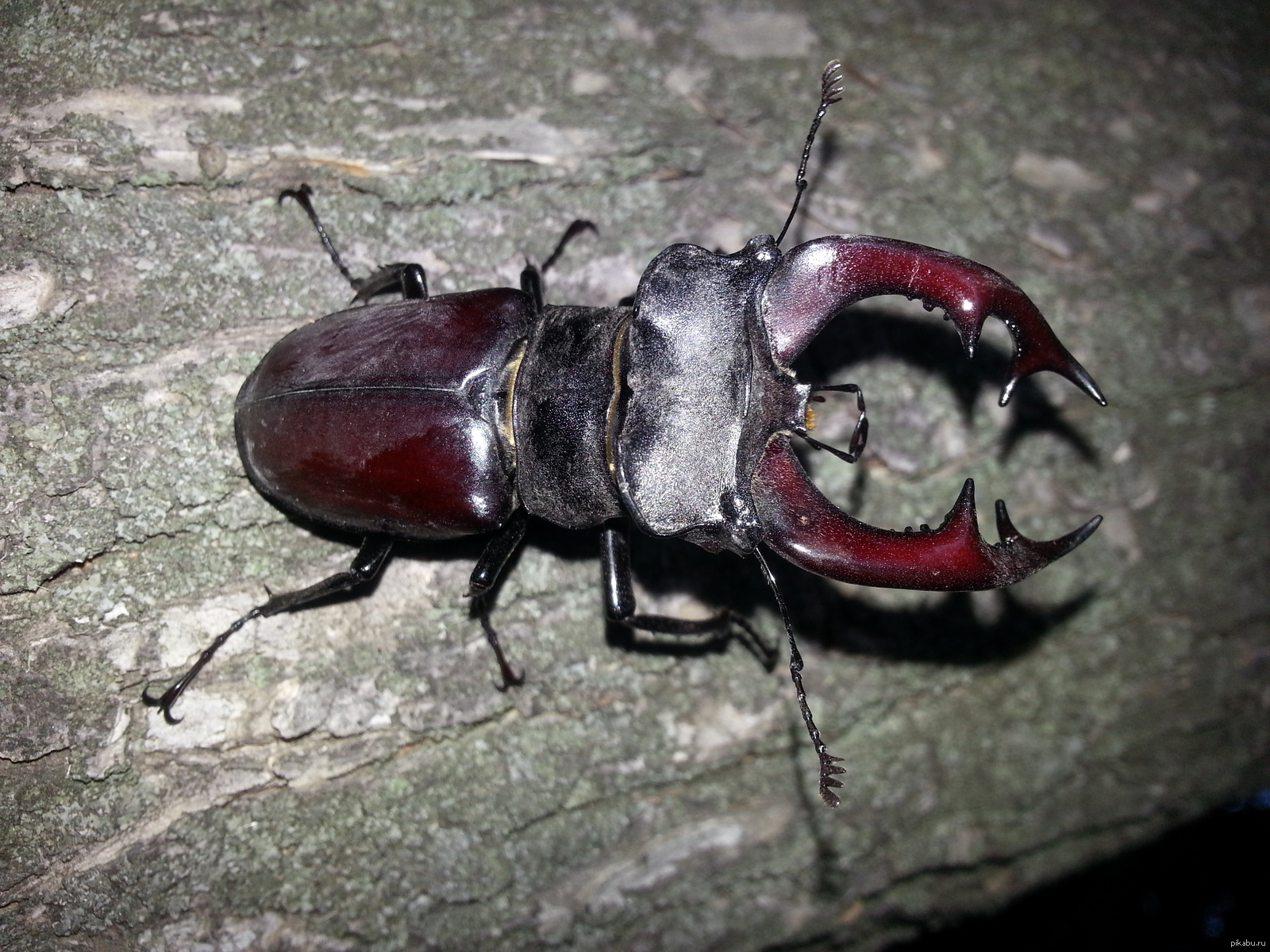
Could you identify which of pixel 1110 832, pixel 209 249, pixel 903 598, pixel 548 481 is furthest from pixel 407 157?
pixel 1110 832

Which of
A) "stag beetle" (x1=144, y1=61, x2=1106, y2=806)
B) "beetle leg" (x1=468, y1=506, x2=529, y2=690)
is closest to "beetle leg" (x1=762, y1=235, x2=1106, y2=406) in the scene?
"stag beetle" (x1=144, y1=61, x2=1106, y2=806)

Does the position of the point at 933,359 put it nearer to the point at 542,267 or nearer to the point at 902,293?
the point at 902,293

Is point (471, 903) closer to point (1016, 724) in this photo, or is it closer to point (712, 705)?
point (712, 705)

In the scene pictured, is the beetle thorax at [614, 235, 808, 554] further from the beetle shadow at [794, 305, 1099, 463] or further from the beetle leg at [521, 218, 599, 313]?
the beetle shadow at [794, 305, 1099, 463]

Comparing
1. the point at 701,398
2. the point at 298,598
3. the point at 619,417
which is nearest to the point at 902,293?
the point at 701,398

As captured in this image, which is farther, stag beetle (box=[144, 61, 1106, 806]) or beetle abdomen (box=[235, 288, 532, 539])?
beetle abdomen (box=[235, 288, 532, 539])

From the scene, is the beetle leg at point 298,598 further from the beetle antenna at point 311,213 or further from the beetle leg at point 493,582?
the beetle antenna at point 311,213

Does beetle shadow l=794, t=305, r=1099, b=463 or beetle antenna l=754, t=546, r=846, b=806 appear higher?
beetle shadow l=794, t=305, r=1099, b=463
